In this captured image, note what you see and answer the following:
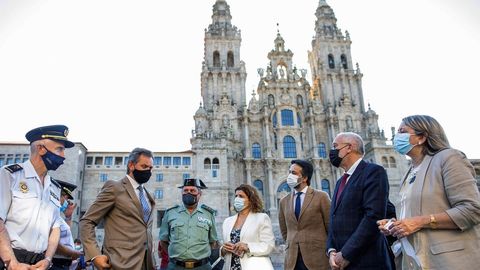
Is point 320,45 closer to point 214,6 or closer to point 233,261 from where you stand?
point 214,6

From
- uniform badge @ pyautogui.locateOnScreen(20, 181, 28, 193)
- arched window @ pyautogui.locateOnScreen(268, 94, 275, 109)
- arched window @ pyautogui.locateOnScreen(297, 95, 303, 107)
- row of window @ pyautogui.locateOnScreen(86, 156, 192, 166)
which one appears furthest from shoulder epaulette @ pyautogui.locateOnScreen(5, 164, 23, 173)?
arched window @ pyautogui.locateOnScreen(297, 95, 303, 107)

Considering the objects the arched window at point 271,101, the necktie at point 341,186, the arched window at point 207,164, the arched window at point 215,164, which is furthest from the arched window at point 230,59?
the necktie at point 341,186

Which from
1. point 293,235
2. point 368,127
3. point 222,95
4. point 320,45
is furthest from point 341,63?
point 293,235

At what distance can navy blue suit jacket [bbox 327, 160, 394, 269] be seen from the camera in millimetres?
4324

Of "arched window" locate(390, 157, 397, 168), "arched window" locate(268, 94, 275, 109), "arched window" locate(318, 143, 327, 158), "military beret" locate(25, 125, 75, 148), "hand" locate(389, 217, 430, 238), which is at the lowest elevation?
"hand" locate(389, 217, 430, 238)

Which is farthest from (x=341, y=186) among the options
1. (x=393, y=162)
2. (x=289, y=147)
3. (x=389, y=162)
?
(x=393, y=162)

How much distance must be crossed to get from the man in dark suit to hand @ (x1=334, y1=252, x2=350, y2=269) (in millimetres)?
2648

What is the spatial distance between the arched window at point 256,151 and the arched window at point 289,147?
9.47 feet

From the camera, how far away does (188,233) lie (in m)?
6.10

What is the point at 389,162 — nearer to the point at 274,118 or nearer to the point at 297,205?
the point at 274,118

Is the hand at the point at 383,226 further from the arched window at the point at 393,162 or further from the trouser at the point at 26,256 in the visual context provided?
the arched window at the point at 393,162

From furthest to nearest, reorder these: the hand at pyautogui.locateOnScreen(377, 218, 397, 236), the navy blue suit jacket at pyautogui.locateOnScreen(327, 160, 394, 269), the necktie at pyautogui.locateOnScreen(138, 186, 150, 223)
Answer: the necktie at pyautogui.locateOnScreen(138, 186, 150, 223) < the navy blue suit jacket at pyautogui.locateOnScreen(327, 160, 394, 269) < the hand at pyautogui.locateOnScreen(377, 218, 397, 236)

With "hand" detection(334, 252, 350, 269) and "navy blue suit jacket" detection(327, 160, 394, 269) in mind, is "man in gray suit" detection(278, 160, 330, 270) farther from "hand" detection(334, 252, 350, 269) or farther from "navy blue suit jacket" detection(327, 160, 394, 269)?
"hand" detection(334, 252, 350, 269)

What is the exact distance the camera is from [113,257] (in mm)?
4652
